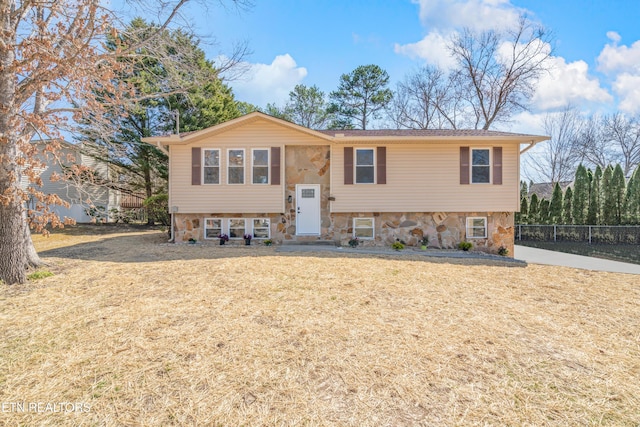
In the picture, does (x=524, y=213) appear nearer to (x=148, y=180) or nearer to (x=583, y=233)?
(x=583, y=233)

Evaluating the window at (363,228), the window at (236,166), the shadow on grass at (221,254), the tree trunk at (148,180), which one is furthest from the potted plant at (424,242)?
the tree trunk at (148,180)

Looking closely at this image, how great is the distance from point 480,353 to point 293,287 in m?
2.81

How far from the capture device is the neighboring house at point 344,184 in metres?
10.0

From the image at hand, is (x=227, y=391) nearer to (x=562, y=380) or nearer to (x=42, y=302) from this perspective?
(x=562, y=380)

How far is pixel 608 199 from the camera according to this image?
14.4 metres

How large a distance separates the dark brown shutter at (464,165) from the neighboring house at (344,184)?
0.11 ft

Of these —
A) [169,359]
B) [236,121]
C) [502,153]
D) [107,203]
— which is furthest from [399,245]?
[107,203]

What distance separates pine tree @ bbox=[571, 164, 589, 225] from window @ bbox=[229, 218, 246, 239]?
16.0 meters

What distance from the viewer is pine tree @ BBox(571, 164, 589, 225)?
15.1 metres

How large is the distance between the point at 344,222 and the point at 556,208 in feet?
41.2

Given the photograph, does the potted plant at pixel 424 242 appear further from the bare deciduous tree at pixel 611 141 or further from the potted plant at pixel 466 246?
the bare deciduous tree at pixel 611 141

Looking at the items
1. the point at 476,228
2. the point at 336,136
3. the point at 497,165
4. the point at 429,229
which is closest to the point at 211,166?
the point at 336,136

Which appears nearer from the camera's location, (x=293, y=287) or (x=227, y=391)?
(x=227, y=391)

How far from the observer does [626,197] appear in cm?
1400
